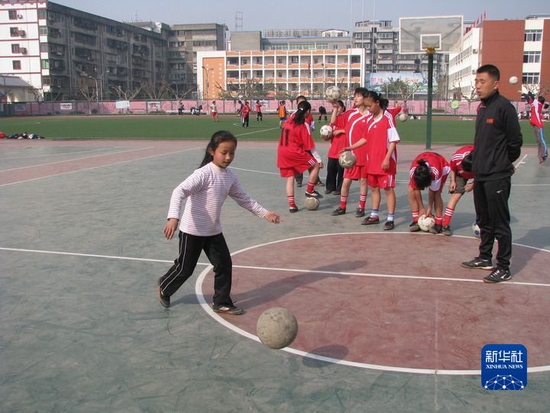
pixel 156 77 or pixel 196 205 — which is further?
pixel 156 77

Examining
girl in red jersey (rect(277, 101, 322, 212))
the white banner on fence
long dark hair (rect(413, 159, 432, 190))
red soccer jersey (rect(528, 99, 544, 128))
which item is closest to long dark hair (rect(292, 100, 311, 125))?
girl in red jersey (rect(277, 101, 322, 212))

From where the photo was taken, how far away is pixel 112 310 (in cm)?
531

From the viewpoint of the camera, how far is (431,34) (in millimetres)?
23281

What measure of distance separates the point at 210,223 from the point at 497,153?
3224 mm

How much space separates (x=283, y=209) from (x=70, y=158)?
1159 cm

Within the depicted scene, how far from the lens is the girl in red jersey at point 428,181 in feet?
26.1

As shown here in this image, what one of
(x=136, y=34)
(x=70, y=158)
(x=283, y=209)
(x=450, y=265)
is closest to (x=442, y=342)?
(x=450, y=265)

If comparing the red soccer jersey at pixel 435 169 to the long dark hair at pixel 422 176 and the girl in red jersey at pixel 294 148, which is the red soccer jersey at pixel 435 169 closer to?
the long dark hair at pixel 422 176

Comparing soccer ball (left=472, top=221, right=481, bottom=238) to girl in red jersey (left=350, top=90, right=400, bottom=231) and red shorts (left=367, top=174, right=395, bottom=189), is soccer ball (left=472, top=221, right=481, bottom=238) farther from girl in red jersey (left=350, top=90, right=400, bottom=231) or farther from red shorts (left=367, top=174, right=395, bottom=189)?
red shorts (left=367, top=174, right=395, bottom=189)

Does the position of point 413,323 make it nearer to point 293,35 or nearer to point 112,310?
point 112,310

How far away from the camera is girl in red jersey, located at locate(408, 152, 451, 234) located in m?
Result: 7.96

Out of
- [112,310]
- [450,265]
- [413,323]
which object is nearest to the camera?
[413,323]

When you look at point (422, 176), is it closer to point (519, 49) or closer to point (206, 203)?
point (206, 203)

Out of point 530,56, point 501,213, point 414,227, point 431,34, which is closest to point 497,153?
point 501,213
